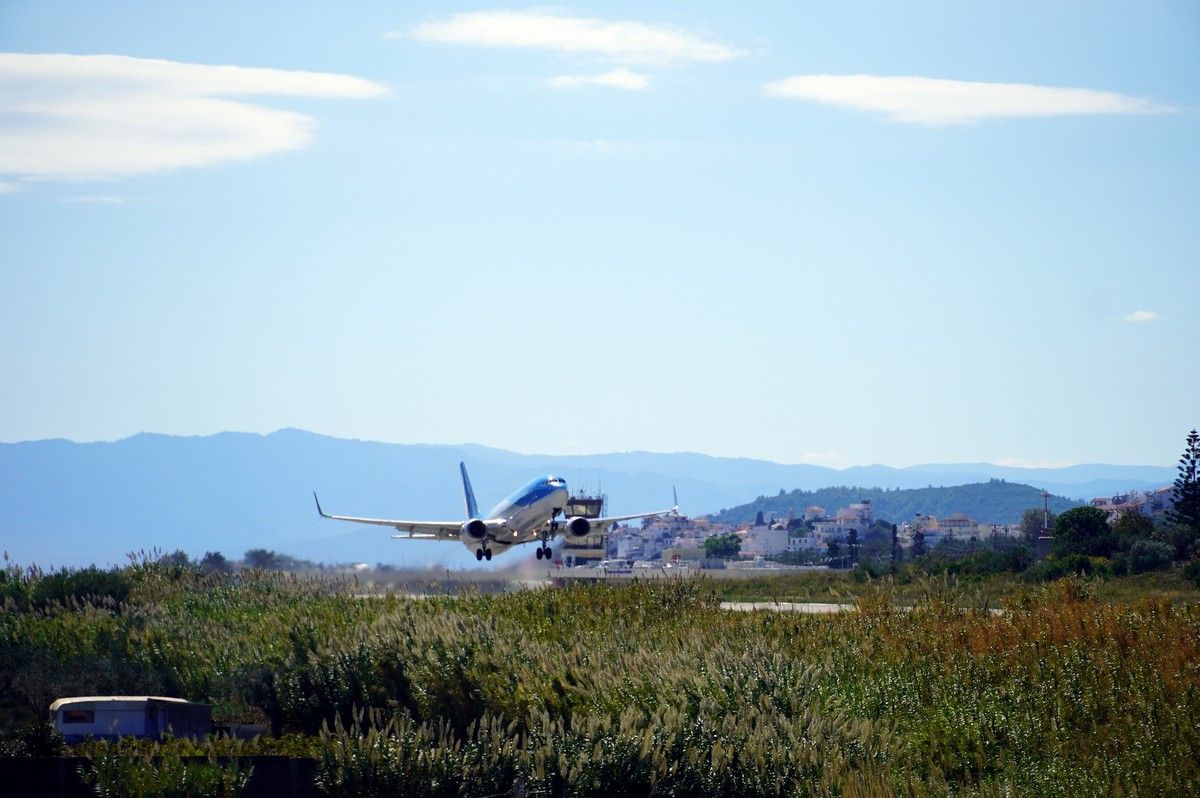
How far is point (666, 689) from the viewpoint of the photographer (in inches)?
917

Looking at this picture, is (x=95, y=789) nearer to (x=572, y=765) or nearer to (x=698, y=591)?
(x=572, y=765)

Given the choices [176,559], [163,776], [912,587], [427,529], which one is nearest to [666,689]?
[163,776]

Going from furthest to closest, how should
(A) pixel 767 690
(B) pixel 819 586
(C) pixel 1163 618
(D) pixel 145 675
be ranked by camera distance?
(B) pixel 819 586, (D) pixel 145 675, (C) pixel 1163 618, (A) pixel 767 690

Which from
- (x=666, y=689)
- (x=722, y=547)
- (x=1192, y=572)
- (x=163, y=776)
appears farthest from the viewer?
(x=722, y=547)

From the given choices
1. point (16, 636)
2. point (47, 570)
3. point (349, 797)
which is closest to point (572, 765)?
point (349, 797)

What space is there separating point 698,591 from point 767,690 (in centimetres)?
1576

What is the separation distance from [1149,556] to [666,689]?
122 ft

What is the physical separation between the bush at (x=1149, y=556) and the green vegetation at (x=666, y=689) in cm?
2090

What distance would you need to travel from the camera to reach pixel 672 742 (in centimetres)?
2031

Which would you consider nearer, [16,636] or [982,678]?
[982,678]

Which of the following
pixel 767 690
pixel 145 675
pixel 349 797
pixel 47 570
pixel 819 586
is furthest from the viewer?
pixel 819 586

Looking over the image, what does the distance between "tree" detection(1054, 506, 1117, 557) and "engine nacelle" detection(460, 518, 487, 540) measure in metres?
24.7

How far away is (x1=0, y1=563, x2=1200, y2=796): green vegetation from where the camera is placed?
778 inches

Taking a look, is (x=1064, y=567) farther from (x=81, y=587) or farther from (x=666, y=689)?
(x=666, y=689)
